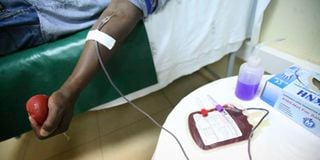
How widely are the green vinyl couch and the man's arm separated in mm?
52

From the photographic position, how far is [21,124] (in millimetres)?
606

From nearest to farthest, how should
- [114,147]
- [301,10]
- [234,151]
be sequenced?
[234,151] → [301,10] → [114,147]

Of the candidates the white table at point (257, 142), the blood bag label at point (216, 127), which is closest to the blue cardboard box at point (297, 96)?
the white table at point (257, 142)

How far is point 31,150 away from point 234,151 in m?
0.87

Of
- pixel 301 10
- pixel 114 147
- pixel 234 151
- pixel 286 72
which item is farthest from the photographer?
pixel 114 147

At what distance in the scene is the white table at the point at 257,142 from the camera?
0.41m

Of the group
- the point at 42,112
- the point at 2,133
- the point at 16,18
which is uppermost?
the point at 16,18

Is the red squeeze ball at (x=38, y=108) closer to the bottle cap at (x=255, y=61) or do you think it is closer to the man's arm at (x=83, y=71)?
the man's arm at (x=83, y=71)

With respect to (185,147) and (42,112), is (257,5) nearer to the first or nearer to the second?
(185,147)

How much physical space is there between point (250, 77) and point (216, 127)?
15 centimetres

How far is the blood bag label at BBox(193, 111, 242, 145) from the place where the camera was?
433 mm

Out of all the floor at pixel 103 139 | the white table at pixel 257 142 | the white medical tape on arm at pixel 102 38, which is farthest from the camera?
the floor at pixel 103 139

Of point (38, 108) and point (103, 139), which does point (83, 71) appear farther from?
point (103, 139)

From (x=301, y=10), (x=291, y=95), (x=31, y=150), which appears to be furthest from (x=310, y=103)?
(x=31, y=150)
